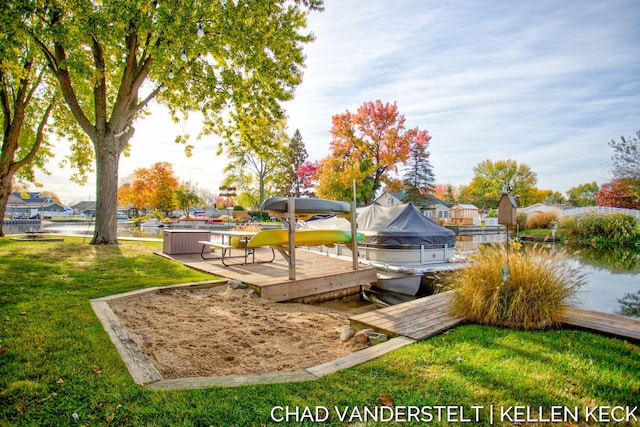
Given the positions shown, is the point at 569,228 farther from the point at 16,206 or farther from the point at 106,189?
the point at 16,206

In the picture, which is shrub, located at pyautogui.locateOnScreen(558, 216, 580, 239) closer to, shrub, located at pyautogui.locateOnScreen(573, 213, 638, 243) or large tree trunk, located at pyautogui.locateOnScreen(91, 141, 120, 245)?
shrub, located at pyautogui.locateOnScreen(573, 213, 638, 243)

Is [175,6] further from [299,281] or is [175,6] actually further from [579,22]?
[579,22]

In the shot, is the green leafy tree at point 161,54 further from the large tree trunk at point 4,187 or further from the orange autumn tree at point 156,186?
the orange autumn tree at point 156,186

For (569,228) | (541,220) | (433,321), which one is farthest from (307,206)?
(541,220)

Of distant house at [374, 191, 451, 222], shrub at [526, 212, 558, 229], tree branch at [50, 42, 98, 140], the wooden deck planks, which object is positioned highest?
tree branch at [50, 42, 98, 140]

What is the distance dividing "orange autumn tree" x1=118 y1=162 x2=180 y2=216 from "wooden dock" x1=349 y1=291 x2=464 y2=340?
4144 centimetres

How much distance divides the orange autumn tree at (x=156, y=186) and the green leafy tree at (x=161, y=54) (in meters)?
30.5

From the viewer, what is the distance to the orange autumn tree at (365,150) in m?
30.2

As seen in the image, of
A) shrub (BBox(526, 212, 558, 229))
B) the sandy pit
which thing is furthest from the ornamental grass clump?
shrub (BBox(526, 212, 558, 229))

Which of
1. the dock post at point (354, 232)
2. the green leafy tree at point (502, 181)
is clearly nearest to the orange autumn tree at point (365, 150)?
the dock post at point (354, 232)

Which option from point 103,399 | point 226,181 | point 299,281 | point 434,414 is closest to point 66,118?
point 299,281

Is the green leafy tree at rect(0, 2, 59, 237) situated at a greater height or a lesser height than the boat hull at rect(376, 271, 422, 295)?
greater

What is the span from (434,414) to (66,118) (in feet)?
61.1

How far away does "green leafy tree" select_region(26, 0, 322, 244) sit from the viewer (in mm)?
7961
